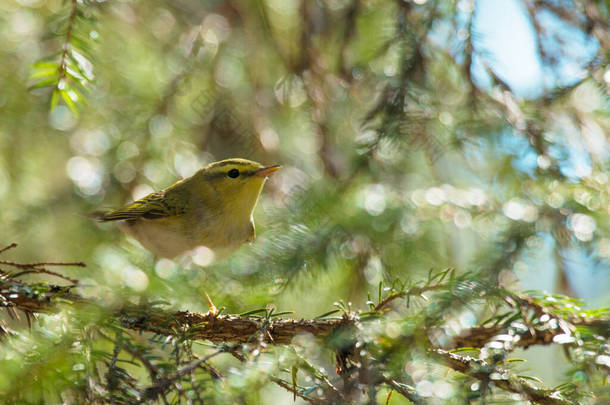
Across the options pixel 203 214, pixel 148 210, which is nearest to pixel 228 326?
pixel 203 214

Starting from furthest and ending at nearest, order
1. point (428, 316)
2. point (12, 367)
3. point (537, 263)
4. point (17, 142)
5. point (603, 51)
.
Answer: point (17, 142) → point (603, 51) → point (537, 263) → point (428, 316) → point (12, 367)

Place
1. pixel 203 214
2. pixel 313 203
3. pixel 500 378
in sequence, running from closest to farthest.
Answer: pixel 500 378 → pixel 313 203 → pixel 203 214

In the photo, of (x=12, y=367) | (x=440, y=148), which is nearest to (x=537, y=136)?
(x=440, y=148)

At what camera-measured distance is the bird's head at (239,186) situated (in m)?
3.02

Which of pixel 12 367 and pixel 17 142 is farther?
pixel 17 142

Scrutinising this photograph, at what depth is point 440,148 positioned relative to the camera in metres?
2.81

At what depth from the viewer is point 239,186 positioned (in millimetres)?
Answer: 3057

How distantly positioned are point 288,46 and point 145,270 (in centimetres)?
252

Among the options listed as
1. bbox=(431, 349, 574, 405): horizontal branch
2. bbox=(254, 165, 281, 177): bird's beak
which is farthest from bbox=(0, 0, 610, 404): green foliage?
bbox=(254, 165, 281, 177): bird's beak

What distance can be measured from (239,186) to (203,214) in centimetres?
25

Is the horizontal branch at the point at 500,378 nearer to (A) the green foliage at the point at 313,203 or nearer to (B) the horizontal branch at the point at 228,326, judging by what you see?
(A) the green foliage at the point at 313,203

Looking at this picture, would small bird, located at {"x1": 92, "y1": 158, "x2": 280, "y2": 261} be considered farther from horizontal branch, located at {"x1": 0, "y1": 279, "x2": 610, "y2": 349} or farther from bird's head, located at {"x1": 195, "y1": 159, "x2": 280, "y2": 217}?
horizontal branch, located at {"x1": 0, "y1": 279, "x2": 610, "y2": 349}

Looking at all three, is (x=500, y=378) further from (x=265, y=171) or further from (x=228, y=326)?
(x=265, y=171)

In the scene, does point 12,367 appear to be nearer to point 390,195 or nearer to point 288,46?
point 390,195
